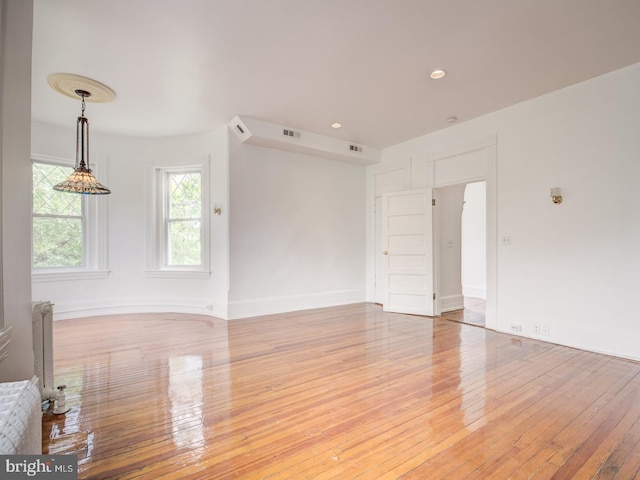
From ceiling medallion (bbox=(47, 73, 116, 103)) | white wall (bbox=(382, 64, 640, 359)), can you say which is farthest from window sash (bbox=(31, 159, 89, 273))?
white wall (bbox=(382, 64, 640, 359))

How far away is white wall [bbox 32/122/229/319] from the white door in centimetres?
280

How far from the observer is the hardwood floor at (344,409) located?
1721 millimetres

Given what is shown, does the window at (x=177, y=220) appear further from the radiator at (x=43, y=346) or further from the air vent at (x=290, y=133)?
the radiator at (x=43, y=346)

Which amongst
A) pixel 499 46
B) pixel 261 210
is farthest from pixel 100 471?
pixel 499 46

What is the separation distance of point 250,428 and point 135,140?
5374 millimetres

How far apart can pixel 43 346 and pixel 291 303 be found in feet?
11.8

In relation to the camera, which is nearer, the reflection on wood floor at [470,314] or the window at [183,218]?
the reflection on wood floor at [470,314]

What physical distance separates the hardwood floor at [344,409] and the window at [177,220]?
1.81m

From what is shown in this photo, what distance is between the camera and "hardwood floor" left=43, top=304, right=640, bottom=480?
1.72 metres

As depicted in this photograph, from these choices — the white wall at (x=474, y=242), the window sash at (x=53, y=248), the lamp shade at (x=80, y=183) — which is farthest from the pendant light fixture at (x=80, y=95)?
the white wall at (x=474, y=242)

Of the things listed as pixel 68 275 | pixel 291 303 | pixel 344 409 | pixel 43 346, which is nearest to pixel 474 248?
pixel 291 303

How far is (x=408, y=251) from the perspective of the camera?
17.6 feet

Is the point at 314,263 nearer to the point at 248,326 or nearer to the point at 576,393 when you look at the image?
the point at 248,326

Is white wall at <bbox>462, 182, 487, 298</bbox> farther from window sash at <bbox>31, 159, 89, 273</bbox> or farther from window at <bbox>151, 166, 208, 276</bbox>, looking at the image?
window sash at <bbox>31, 159, 89, 273</bbox>
